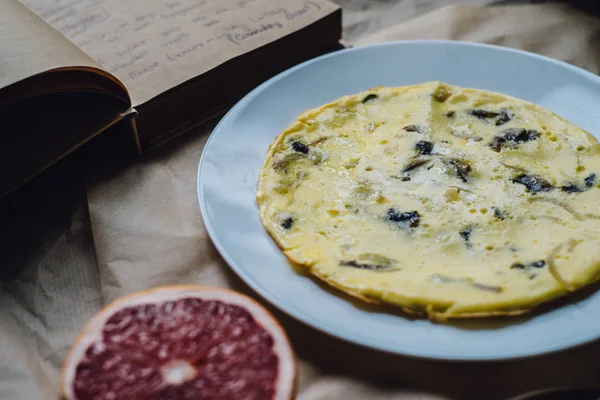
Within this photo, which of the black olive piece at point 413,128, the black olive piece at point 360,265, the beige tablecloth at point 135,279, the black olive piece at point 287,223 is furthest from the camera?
the black olive piece at point 413,128

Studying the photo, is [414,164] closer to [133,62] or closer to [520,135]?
[520,135]

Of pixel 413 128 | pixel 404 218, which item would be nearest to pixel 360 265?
pixel 404 218

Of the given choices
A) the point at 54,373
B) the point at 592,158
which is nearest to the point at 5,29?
the point at 54,373

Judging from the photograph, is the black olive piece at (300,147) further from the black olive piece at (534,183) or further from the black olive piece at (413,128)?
the black olive piece at (534,183)

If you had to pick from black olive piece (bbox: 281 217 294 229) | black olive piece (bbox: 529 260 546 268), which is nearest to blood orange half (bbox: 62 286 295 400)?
black olive piece (bbox: 281 217 294 229)

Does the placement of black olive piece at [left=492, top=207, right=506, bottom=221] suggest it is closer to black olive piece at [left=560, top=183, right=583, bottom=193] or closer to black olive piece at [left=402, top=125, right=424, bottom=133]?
black olive piece at [left=560, top=183, right=583, bottom=193]

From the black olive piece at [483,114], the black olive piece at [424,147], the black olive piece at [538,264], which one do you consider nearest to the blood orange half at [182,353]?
the black olive piece at [538,264]

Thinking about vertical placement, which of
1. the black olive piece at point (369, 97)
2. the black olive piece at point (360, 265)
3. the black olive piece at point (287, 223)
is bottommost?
the black olive piece at point (287, 223)
